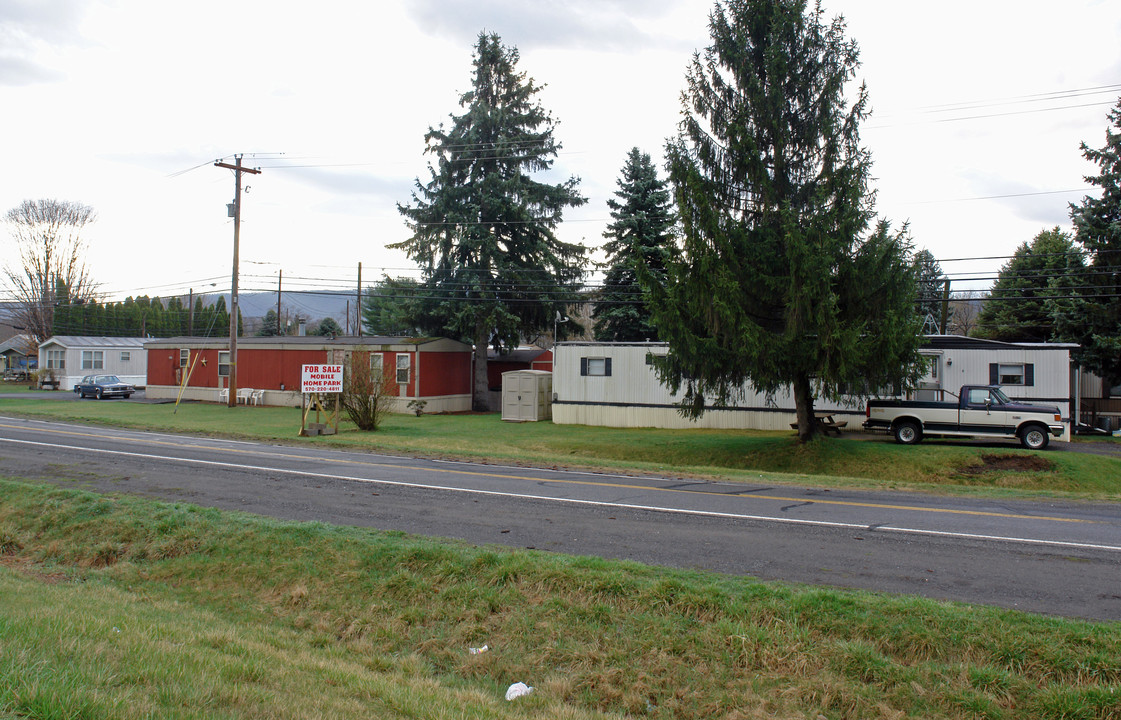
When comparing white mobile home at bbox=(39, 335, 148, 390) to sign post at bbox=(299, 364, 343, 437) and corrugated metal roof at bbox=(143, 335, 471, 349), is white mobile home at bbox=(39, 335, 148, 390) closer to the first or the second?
corrugated metal roof at bbox=(143, 335, 471, 349)

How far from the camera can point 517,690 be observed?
5.48m

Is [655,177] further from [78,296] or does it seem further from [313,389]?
[78,296]

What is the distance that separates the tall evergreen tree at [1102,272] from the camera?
29891 mm

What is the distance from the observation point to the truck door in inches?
846

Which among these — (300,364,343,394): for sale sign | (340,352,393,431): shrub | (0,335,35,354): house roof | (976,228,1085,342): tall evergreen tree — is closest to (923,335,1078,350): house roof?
(976,228,1085,342): tall evergreen tree

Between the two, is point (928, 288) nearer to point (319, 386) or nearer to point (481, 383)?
point (481, 383)

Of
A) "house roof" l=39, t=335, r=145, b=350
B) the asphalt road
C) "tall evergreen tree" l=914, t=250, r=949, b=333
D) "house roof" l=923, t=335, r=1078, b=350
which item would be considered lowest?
the asphalt road

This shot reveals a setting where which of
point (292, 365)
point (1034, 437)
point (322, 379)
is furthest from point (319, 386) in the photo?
point (1034, 437)

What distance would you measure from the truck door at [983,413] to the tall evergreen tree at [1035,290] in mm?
11817

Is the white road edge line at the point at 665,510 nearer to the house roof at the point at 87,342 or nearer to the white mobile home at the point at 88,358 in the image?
the white mobile home at the point at 88,358

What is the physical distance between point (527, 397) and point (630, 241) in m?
10.3

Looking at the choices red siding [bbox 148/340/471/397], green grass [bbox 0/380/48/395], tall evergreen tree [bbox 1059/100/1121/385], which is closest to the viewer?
tall evergreen tree [bbox 1059/100/1121/385]

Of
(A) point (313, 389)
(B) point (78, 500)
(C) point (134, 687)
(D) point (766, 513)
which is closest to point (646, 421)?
(A) point (313, 389)

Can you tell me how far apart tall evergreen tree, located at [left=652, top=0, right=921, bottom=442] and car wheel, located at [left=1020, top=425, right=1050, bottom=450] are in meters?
5.00
